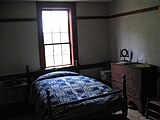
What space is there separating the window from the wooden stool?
2.21 metres

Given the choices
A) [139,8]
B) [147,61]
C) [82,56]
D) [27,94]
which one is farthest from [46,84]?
[139,8]

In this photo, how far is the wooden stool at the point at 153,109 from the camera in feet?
11.6

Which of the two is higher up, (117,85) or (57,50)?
(57,50)

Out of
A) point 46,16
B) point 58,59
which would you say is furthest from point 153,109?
point 46,16

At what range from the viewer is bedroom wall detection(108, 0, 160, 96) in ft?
13.0

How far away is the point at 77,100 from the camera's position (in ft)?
9.41

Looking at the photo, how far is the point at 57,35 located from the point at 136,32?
1962 millimetres

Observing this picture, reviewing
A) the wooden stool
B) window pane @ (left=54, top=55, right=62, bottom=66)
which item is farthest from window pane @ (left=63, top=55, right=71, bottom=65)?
the wooden stool

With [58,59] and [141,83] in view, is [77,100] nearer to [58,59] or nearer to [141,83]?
[141,83]

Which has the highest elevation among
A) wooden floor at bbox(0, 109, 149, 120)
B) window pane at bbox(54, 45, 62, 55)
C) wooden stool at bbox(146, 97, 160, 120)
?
window pane at bbox(54, 45, 62, 55)

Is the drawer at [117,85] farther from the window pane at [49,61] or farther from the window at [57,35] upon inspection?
the window pane at [49,61]

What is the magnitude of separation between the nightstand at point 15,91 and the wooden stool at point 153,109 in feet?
8.37

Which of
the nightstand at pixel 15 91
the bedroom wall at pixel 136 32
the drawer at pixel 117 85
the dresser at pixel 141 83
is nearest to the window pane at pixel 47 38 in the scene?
the nightstand at pixel 15 91

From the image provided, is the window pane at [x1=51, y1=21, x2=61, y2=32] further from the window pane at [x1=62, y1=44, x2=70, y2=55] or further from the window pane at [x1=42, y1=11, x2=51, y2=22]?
the window pane at [x1=62, y1=44, x2=70, y2=55]
